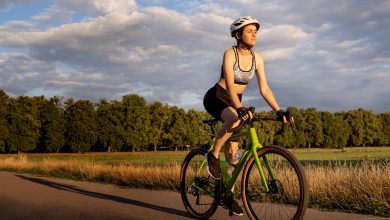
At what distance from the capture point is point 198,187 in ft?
18.5

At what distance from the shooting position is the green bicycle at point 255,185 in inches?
164

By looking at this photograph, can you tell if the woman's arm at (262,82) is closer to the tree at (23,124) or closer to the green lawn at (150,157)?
the green lawn at (150,157)

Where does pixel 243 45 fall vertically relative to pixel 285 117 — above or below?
above

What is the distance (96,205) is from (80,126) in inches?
2487

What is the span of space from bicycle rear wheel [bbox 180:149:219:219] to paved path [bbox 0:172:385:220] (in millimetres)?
169

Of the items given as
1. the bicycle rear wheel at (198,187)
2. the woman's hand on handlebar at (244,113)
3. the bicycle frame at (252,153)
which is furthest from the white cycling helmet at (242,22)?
the bicycle rear wheel at (198,187)

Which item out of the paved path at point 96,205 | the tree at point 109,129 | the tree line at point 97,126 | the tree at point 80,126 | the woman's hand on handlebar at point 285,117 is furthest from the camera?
the tree at point 109,129

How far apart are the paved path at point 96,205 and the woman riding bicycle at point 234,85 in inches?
33.2

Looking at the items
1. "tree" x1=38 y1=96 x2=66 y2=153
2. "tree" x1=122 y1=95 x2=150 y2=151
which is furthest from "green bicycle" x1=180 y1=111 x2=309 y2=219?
"tree" x1=122 y1=95 x2=150 y2=151

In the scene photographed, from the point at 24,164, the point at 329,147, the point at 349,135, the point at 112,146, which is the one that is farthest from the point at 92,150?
the point at 349,135

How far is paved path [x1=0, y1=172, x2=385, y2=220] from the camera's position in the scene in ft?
18.1

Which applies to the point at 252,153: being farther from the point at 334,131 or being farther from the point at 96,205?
the point at 334,131

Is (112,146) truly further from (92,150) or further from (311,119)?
(311,119)

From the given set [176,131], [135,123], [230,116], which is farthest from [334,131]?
[230,116]
